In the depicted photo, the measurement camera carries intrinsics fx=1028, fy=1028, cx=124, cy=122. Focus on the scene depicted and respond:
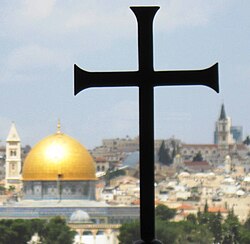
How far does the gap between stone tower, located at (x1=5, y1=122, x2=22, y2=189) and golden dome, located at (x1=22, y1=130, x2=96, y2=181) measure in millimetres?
839

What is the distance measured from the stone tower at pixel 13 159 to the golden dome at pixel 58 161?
2.75ft

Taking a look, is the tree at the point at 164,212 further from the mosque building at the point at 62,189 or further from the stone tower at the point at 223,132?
the stone tower at the point at 223,132

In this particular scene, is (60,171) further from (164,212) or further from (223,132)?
(223,132)

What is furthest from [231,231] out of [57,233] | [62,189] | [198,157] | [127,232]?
[198,157]

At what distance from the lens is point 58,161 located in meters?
24.6

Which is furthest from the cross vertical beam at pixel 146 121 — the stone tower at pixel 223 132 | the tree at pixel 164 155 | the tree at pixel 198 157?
the stone tower at pixel 223 132

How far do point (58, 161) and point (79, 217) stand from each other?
191 cm

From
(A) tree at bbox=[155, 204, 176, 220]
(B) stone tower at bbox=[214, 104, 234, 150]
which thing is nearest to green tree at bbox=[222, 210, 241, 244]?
(A) tree at bbox=[155, 204, 176, 220]

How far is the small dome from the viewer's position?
2312 centimetres

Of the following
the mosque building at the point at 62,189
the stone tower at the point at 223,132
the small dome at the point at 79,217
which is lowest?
the small dome at the point at 79,217

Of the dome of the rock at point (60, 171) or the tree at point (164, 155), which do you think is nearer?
the dome of the rock at point (60, 171)

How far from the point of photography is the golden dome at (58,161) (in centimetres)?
2412

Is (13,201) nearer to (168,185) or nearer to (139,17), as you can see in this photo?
(168,185)

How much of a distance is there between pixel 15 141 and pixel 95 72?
25179mm
